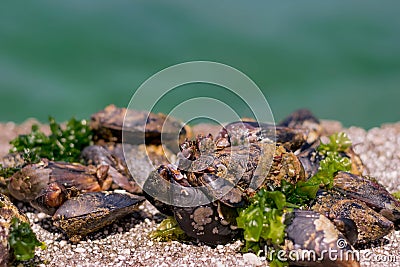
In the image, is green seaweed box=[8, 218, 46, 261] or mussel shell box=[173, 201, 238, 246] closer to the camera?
green seaweed box=[8, 218, 46, 261]

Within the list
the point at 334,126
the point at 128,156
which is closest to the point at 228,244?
the point at 128,156

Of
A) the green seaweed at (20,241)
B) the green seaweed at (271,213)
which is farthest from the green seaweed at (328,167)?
the green seaweed at (20,241)

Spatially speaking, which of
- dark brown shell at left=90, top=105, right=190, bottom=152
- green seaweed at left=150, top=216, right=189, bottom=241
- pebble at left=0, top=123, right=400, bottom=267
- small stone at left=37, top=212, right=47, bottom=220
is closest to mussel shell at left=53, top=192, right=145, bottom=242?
pebble at left=0, top=123, right=400, bottom=267

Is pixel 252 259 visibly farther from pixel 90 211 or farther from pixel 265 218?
pixel 90 211

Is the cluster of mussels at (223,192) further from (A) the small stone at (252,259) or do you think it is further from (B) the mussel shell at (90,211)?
(A) the small stone at (252,259)

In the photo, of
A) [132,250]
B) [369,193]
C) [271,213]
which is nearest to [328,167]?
[369,193]

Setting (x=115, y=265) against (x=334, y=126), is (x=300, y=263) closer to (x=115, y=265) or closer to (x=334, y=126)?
(x=115, y=265)

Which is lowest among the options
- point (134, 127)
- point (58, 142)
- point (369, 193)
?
point (369, 193)

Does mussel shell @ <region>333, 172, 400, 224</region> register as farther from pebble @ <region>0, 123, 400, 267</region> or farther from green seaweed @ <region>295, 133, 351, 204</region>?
pebble @ <region>0, 123, 400, 267</region>
